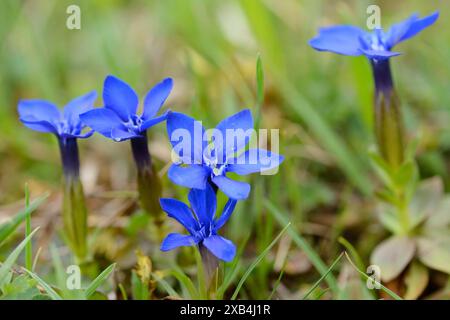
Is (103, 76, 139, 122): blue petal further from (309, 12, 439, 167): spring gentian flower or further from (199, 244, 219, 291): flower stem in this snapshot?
(309, 12, 439, 167): spring gentian flower

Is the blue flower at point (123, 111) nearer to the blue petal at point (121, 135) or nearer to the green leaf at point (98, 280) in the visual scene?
the blue petal at point (121, 135)

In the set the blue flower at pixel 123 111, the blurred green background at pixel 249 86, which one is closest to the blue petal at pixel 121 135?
the blue flower at pixel 123 111

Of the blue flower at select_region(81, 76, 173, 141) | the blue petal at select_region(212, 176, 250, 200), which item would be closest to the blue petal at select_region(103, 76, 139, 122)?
the blue flower at select_region(81, 76, 173, 141)

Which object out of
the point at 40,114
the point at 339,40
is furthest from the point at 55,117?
the point at 339,40

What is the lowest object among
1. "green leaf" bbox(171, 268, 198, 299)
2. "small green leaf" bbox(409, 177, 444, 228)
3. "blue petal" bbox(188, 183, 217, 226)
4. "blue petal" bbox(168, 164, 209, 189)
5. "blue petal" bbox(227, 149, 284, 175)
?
"green leaf" bbox(171, 268, 198, 299)

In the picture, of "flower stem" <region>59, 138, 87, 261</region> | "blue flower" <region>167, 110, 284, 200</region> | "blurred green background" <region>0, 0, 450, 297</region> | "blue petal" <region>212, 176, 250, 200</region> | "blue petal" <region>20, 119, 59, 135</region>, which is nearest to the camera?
"blue petal" <region>212, 176, 250, 200</region>

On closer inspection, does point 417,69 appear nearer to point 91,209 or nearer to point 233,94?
point 233,94
